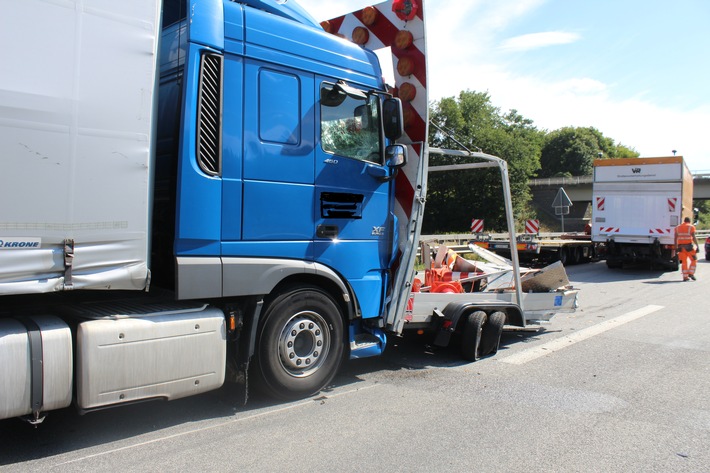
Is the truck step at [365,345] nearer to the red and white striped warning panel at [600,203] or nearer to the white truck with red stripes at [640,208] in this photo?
the white truck with red stripes at [640,208]

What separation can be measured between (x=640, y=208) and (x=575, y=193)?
46065mm

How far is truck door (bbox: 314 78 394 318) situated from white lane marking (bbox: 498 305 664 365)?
→ 210 cm

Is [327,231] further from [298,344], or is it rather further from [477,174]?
[477,174]

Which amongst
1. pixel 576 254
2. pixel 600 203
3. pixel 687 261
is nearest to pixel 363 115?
pixel 687 261

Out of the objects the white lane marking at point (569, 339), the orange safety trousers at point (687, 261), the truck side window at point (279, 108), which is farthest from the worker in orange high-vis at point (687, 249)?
the truck side window at point (279, 108)

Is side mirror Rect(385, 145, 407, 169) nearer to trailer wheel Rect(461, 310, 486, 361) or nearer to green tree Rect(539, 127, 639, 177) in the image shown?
trailer wheel Rect(461, 310, 486, 361)

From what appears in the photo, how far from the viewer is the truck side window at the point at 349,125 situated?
497cm

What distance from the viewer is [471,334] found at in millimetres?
6102

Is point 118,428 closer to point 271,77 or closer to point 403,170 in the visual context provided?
point 271,77

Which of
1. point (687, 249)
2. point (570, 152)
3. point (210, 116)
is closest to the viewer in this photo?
point (210, 116)

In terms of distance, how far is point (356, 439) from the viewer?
4000 mm

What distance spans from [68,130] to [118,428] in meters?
2.24

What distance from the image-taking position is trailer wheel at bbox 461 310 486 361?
6094 mm

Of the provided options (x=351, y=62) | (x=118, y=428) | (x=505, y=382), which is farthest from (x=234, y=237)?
(x=505, y=382)
